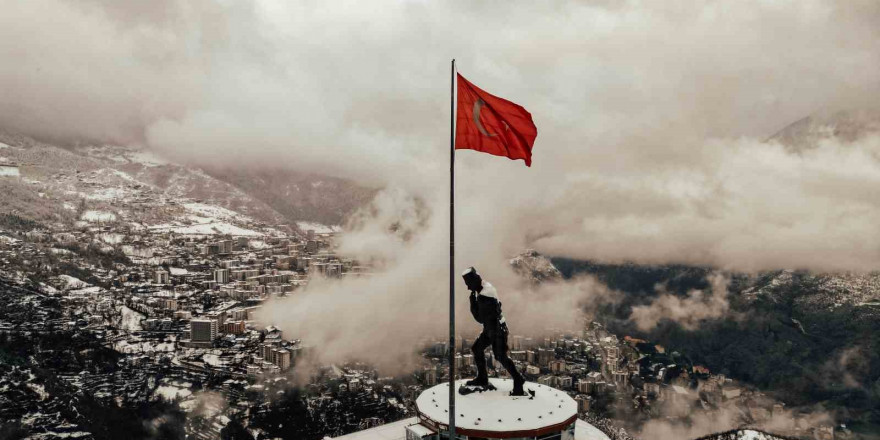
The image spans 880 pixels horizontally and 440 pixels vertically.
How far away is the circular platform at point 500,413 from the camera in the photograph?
17.8m

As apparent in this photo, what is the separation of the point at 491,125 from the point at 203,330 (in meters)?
62.9

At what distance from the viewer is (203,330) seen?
66000mm

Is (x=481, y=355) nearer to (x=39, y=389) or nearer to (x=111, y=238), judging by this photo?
(x=39, y=389)

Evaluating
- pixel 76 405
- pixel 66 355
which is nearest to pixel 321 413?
pixel 76 405

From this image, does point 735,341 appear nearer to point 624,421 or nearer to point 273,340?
point 624,421

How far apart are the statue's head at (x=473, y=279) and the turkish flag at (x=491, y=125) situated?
617 centimetres

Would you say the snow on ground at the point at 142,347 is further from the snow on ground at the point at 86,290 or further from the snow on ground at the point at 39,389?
the snow on ground at the point at 86,290

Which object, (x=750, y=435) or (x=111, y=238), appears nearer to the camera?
→ (x=750, y=435)

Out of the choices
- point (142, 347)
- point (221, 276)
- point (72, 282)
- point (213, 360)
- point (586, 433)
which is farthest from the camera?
point (221, 276)

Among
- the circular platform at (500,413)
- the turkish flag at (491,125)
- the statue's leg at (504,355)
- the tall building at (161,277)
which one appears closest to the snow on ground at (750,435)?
the circular platform at (500,413)

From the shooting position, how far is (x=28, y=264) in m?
80.5

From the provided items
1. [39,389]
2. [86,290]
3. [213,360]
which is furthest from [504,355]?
[86,290]

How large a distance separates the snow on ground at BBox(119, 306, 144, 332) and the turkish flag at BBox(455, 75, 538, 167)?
6941 cm

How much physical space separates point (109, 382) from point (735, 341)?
485ft
